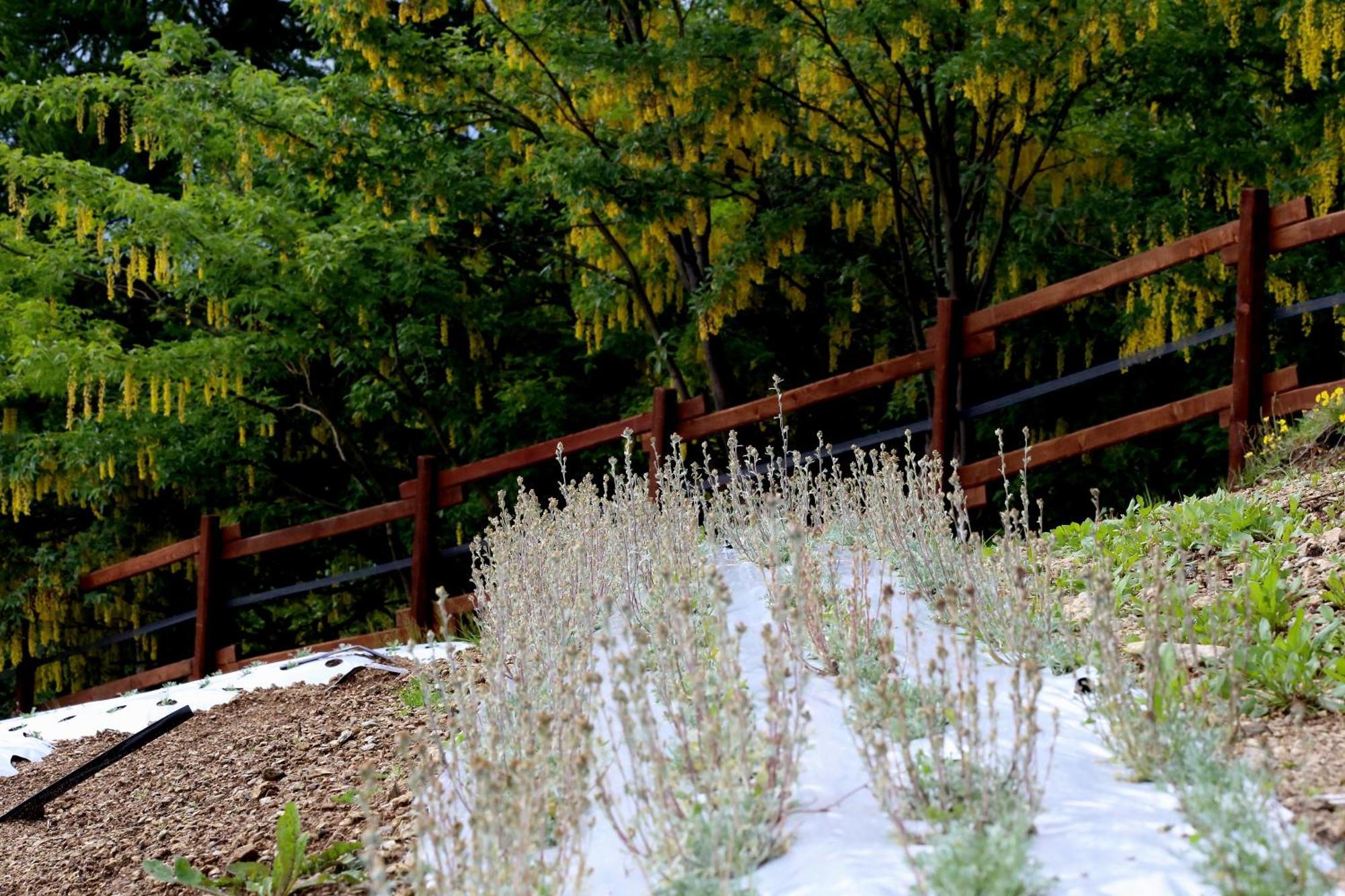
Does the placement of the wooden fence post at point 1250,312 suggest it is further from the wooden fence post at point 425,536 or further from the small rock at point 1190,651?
the wooden fence post at point 425,536

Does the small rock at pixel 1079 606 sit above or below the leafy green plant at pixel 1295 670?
above

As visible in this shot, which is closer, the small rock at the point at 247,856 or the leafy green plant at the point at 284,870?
the leafy green plant at the point at 284,870

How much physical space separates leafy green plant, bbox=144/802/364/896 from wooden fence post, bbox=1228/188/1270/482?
4.59 metres

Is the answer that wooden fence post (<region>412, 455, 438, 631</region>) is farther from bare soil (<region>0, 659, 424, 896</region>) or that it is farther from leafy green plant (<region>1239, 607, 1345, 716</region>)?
leafy green plant (<region>1239, 607, 1345, 716</region>)

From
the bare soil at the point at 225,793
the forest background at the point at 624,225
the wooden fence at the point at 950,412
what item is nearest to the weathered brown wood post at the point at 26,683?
the forest background at the point at 624,225

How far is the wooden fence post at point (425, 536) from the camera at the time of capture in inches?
331

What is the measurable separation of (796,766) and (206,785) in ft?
9.49

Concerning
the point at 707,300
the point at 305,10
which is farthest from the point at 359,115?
the point at 707,300

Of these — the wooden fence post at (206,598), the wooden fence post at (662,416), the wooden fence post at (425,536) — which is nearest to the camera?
the wooden fence post at (662,416)

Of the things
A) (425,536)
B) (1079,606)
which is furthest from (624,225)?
(1079,606)

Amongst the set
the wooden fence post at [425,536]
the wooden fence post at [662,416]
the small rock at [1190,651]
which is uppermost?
the wooden fence post at [662,416]

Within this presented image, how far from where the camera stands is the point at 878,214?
953 centimetres

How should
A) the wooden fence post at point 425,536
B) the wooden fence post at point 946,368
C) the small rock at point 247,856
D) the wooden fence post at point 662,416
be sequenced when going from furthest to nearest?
1. the wooden fence post at point 425,536
2. the wooden fence post at point 662,416
3. the wooden fence post at point 946,368
4. the small rock at point 247,856

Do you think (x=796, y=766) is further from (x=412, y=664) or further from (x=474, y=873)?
A: (x=412, y=664)
